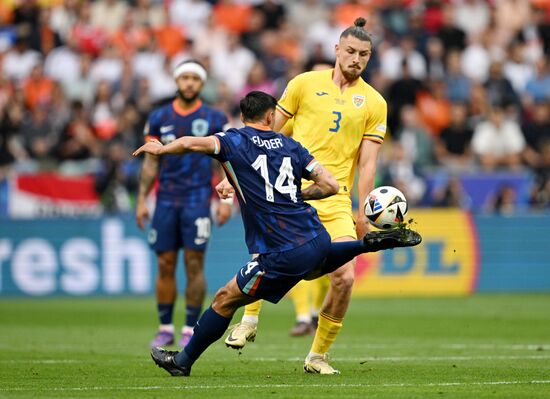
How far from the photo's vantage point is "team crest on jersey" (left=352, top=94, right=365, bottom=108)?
11.0 m

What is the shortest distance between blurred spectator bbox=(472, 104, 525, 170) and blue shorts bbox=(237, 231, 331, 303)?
14.1 meters

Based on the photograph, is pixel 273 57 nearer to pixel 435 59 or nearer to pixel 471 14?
pixel 435 59

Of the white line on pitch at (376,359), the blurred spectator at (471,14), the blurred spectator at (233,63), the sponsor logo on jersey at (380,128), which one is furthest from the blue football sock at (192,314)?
the blurred spectator at (471,14)

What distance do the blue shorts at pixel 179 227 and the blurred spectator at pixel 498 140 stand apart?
1059 centimetres

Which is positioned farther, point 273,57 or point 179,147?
point 273,57

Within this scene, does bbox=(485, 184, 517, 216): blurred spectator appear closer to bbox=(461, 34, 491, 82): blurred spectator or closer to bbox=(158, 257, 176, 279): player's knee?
bbox=(461, 34, 491, 82): blurred spectator

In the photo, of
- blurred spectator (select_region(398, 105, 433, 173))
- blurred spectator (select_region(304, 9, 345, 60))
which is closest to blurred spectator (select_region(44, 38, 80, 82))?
blurred spectator (select_region(304, 9, 345, 60))

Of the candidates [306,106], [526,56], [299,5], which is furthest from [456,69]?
[306,106]

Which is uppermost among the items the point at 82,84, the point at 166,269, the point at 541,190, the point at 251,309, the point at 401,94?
the point at 82,84

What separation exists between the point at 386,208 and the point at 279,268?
99 cm

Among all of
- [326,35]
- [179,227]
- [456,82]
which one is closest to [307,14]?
[326,35]

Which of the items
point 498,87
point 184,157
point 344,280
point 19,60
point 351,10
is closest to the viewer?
point 344,280

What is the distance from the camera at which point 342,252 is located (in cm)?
976

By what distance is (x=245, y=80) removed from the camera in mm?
25281
